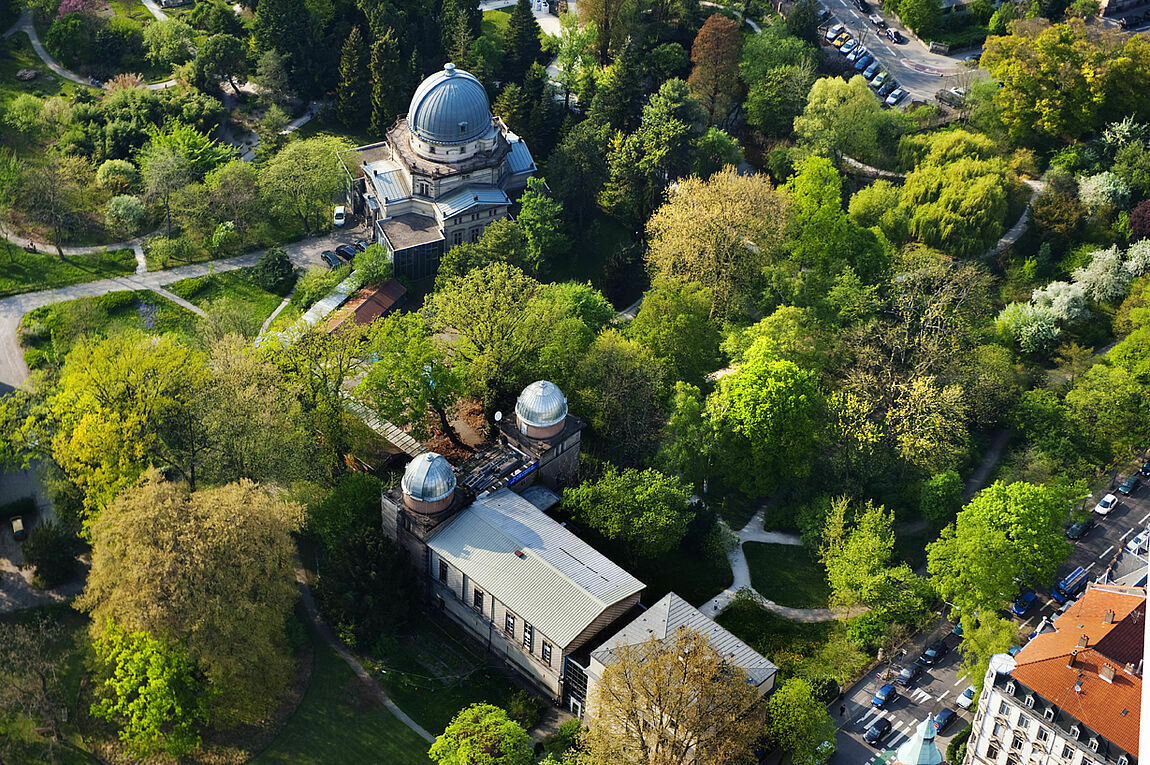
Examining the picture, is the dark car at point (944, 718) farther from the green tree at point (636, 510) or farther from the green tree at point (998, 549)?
the green tree at point (636, 510)

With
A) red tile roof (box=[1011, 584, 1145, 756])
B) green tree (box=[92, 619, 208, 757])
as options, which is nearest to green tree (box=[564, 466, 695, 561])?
red tile roof (box=[1011, 584, 1145, 756])

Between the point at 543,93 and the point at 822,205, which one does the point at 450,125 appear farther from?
the point at 822,205

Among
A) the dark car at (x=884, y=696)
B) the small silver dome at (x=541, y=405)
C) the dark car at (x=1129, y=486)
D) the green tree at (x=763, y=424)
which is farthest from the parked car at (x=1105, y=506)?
the small silver dome at (x=541, y=405)

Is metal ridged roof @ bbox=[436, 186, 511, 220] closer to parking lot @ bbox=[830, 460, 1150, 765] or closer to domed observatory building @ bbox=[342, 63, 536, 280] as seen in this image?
domed observatory building @ bbox=[342, 63, 536, 280]

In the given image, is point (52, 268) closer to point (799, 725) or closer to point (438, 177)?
point (438, 177)

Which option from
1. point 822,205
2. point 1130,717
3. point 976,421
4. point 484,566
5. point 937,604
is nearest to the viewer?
point 1130,717

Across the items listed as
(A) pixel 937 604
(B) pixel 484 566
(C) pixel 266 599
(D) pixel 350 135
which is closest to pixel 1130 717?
(A) pixel 937 604

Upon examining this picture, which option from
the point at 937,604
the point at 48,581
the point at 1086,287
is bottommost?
the point at 48,581

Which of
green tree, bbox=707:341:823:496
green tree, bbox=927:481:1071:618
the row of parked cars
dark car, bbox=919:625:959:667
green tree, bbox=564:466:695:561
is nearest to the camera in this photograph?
green tree, bbox=927:481:1071:618
